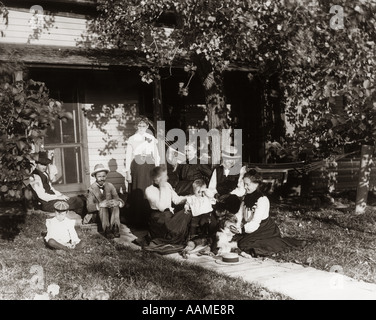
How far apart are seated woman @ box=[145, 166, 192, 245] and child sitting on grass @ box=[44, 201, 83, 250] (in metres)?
1.08

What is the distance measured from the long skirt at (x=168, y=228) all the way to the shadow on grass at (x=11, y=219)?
7.14 feet

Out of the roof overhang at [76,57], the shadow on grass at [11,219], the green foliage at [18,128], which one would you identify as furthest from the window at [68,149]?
the green foliage at [18,128]

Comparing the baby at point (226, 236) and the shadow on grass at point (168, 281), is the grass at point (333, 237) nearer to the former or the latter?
the baby at point (226, 236)

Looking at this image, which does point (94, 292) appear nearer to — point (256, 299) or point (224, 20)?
point (256, 299)

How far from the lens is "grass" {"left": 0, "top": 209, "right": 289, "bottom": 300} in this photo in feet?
16.2

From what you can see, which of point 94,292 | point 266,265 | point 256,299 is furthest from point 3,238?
point 256,299

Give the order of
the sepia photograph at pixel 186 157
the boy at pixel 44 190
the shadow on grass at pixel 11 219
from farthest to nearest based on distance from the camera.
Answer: the boy at pixel 44 190 < the shadow on grass at pixel 11 219 < the sepia photograph at pixel 186 157

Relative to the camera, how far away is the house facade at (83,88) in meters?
10.5

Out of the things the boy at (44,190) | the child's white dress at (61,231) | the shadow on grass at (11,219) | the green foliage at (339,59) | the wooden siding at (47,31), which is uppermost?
the wooden siding at (47,31)

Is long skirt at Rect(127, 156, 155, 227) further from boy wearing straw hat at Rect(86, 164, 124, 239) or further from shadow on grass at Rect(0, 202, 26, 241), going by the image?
shadow on grass at Rect(0, 202, 26, 241)

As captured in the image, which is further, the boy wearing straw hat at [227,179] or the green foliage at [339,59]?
the boy wearing straw hat at [227,179]

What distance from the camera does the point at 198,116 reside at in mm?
13047

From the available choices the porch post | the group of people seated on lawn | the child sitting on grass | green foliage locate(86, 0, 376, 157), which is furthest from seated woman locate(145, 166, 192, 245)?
the porch post
